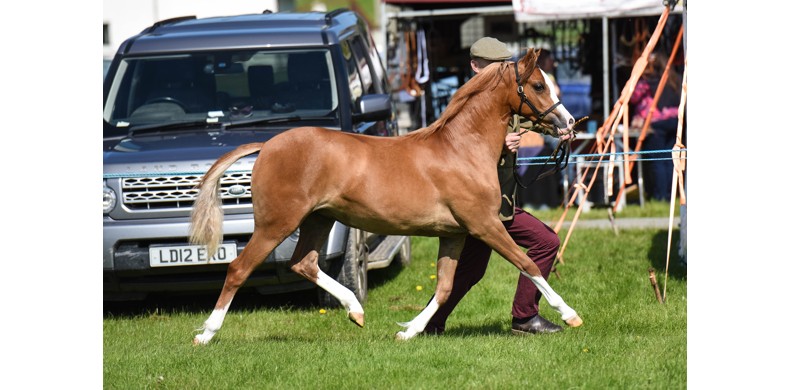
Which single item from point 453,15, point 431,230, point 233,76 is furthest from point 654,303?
point 453,15

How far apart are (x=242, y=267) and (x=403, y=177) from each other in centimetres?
113

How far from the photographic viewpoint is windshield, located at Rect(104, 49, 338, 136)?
9.11m

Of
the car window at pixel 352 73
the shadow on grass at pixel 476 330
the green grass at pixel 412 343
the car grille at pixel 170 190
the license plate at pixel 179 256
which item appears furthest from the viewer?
the car window at pixel 352 73

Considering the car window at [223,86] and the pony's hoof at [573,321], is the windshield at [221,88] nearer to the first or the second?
the car window at [223,86]

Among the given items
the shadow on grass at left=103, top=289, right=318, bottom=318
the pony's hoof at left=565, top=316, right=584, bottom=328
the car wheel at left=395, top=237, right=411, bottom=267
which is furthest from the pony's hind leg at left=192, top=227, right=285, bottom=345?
the car wheel at left=395, top=237, right=411, bottom=267

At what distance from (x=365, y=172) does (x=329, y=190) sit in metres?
0.24

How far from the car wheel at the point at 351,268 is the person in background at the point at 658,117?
6.35 m

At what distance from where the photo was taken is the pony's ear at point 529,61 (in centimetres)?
655

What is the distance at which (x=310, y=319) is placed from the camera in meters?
8.37

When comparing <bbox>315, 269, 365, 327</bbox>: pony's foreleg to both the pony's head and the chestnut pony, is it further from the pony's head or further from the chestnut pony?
the pony's head

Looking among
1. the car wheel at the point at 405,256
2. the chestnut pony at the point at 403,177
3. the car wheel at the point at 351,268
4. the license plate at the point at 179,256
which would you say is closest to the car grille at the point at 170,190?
the license plate at the point at 179,256

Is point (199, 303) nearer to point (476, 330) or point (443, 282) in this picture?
point (476, 330)

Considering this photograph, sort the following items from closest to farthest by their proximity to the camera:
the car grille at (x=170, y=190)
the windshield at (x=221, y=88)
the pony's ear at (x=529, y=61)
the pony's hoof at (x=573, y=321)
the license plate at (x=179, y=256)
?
the pony's ear at (x=529, y=61)
the pony's hoof at (x=573, y=321)
the license plate at (x=179, y=256)
the car grille at (x=170, y=190)
the windshield at (x=221, y=88)

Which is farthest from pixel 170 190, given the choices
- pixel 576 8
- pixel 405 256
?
pixel 576 8
